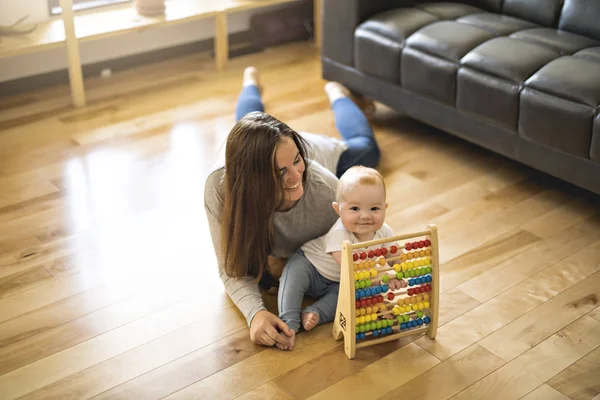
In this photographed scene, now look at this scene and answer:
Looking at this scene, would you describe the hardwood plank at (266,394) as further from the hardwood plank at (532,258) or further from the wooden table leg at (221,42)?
the wooden table leg at (221,42)

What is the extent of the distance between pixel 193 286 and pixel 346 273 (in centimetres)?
60

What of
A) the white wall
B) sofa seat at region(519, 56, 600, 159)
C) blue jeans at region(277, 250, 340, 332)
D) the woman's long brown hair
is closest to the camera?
the woman's long brown hair

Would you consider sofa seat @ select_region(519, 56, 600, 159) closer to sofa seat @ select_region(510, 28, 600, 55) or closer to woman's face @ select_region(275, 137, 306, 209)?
sofa seat @ select_region(510, 28, 600, 55)

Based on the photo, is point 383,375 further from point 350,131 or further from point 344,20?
point 344,20

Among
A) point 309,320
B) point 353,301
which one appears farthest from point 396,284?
point 309,320

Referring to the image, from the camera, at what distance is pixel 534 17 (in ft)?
10.4

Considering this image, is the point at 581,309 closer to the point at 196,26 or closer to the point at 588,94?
the point at 588,94

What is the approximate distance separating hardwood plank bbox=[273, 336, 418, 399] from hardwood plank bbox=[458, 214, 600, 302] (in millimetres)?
331

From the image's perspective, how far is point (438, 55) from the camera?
2.91 m

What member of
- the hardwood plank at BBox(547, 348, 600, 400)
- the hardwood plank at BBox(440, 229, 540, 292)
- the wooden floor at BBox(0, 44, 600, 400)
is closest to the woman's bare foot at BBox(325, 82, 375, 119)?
the wooden floor at BBox(0, 44, 600, 400)

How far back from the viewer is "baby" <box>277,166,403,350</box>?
2062mm

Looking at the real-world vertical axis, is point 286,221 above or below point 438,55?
A: below

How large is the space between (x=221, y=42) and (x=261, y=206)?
2.00m

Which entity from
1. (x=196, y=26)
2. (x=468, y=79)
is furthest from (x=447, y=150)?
(x=196, y=26)
